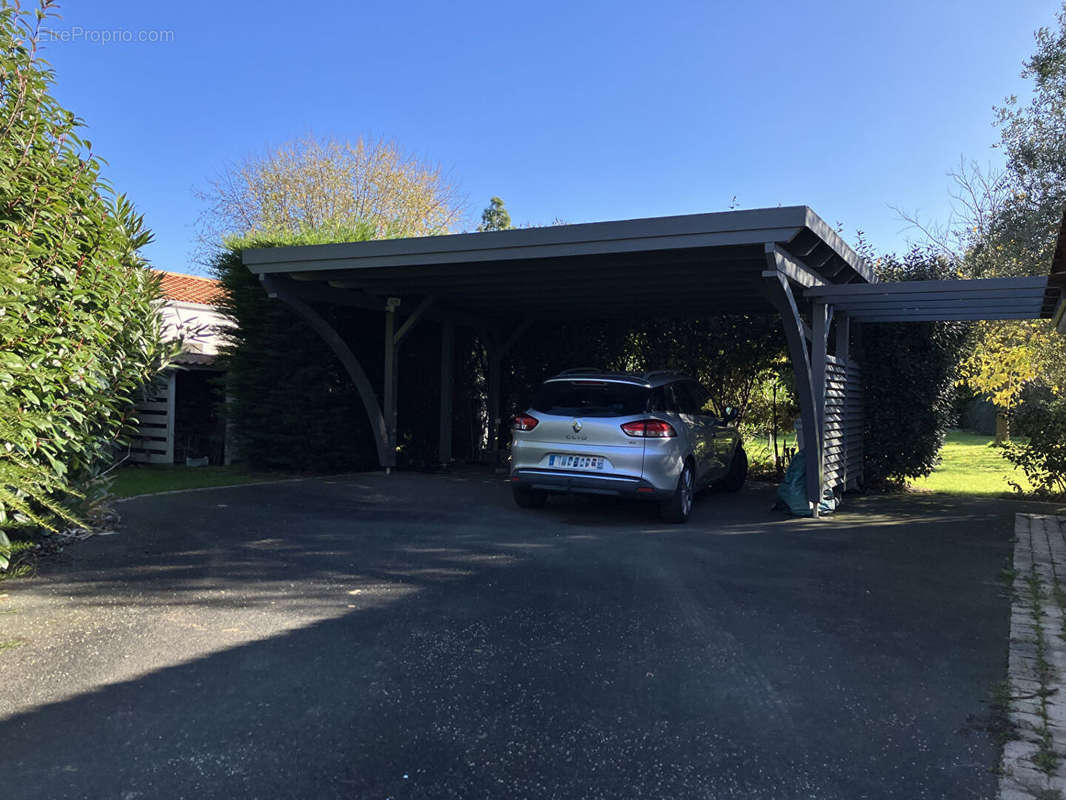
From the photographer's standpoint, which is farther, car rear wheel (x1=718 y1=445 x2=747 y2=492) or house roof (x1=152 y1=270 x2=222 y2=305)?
house roof (x1=152 y1=270 x2=222 y2=305)

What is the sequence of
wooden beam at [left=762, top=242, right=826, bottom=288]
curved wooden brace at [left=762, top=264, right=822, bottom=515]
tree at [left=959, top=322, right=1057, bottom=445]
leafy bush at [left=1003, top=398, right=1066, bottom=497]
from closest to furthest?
1. wooden beam at [left=762, top=242, right=826, bottom=288]
2. curved wooden brace at [left=762, top=264, right=822, bottom=515]
3. leafy bush at [left=1003, top=398, right=1066, bottom=497]
4. tree at [left=959, top=322, right=1057, bottom=445]

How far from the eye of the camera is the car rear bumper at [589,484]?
7.61m

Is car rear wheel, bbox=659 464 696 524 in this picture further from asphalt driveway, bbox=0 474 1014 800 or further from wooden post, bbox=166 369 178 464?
wooden post, bbox=166 369 178 464

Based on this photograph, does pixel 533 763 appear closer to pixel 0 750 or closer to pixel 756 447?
pixel 0 750

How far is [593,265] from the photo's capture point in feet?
29.7

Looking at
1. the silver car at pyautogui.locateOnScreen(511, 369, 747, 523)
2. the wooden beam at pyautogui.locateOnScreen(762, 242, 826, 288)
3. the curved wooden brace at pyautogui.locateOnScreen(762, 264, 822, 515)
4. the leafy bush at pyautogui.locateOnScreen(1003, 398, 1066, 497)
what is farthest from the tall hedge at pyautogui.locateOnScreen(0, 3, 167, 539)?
the leafy bush at pyautogui.locateOnScreen(1003, 398, 1066, 497)

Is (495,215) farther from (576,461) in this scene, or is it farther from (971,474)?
(576,461)

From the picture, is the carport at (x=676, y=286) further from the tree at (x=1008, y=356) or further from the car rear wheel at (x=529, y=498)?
the tree at (x=1008, y=356)

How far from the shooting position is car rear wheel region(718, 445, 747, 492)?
1096 cm

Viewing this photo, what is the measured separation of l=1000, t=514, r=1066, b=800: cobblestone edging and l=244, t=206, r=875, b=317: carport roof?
3509 mm

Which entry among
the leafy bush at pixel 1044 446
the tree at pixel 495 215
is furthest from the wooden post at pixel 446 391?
the tree at pixel 495 215

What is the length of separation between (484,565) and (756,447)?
8614 mm

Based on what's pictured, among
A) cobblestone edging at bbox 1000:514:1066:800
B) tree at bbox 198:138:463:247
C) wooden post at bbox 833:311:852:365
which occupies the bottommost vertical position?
cobblestone edging at bbox 1000:514:1066:800

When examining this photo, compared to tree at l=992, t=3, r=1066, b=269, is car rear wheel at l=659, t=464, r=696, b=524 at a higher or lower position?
lower
